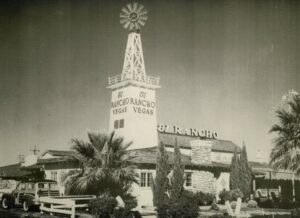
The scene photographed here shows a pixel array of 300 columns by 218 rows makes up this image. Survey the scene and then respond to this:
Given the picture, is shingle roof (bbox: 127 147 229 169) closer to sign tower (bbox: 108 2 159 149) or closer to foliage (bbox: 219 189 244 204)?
foliage (bbox: 219 189 244 204)

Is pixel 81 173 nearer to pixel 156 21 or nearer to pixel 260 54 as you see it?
pixel 156 21

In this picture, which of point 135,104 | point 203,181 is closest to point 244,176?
point 203,181

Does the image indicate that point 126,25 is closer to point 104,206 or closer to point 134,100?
point 134,100

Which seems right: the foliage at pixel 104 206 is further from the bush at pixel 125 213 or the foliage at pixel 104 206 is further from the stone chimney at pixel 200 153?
the stone chimney at pixel 200 153

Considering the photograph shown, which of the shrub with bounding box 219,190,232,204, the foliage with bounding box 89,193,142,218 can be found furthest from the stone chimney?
the foliage with bounding box 89,193,142,218

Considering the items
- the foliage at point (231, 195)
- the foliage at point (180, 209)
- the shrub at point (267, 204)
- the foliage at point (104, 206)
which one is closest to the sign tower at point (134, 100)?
the foliage at point (231, 195)
